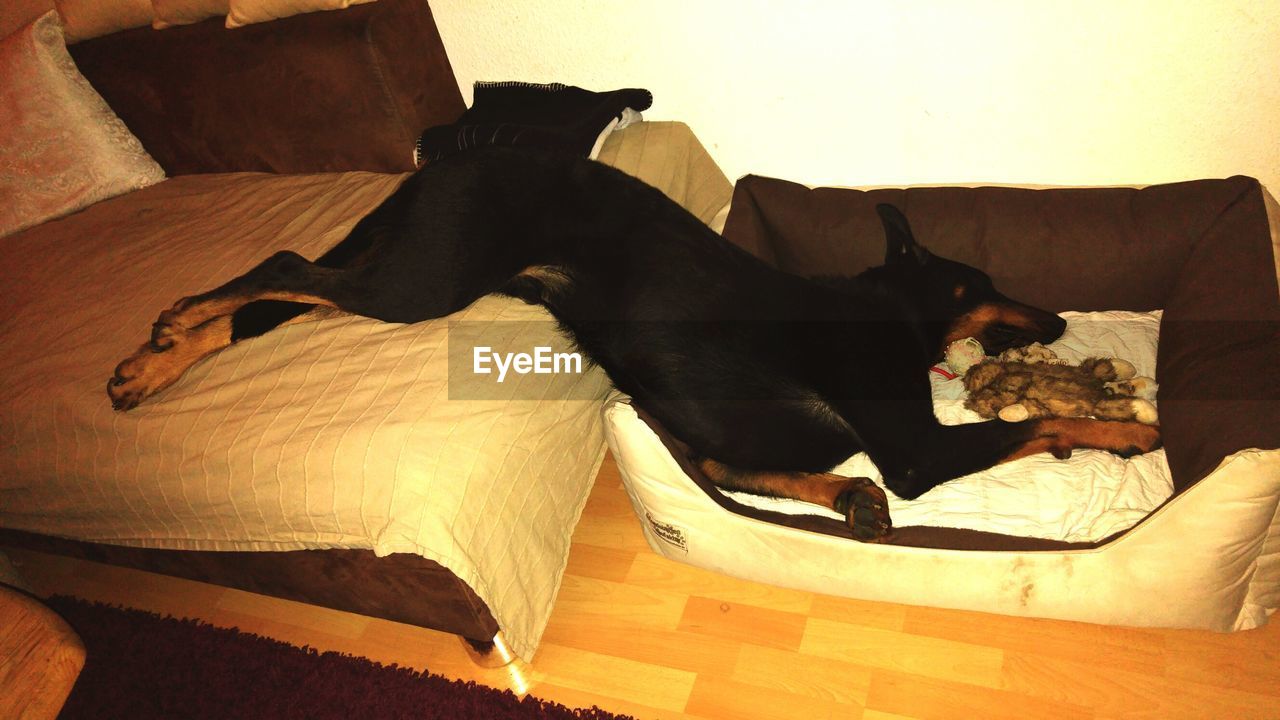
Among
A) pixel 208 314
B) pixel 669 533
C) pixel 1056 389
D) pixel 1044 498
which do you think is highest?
pixel 208 314

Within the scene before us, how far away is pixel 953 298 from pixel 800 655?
102 centimetres

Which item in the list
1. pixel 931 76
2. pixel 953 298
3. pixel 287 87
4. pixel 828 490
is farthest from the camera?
pixel 287 87

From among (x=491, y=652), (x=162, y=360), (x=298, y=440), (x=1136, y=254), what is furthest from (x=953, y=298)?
(x=162, y=360)

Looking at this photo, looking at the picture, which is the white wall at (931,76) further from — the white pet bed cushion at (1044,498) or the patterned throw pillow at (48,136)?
the patterned throw pillow at (48,136)

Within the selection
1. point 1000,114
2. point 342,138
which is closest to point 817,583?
point 1000,114

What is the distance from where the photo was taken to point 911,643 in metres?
1.71

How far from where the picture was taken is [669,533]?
1868 mm

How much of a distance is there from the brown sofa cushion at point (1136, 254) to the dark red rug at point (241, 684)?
1.50m

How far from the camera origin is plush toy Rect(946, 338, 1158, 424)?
1.88 metres

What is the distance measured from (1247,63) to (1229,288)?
706 mm

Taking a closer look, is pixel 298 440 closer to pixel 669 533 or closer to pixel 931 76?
pixel 669 533

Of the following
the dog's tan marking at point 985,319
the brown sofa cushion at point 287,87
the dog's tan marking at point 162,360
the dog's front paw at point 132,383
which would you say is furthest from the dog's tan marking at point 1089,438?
the brown sofa cushion at point 287,87

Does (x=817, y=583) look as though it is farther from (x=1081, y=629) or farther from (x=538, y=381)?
(x=538, y=381)

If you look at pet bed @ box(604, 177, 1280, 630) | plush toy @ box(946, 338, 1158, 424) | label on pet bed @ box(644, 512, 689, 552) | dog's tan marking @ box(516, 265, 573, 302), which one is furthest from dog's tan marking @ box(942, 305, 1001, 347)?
dog's tan marking @ box(516, 265, 573, 302)
